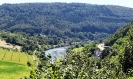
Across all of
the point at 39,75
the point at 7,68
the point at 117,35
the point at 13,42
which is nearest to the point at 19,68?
the point at 7,68

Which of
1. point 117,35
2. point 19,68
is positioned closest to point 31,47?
point 117,35

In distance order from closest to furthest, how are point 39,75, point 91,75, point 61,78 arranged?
point 61,78 < point 39,75 < point 91,75

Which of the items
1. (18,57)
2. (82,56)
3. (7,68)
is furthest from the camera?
(18,57)

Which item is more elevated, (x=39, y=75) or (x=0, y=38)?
(x=0, y=38)

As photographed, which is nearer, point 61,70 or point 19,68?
point 61,70

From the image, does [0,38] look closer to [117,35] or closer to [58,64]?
[117,35]

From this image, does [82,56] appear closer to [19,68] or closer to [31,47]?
[19,68]

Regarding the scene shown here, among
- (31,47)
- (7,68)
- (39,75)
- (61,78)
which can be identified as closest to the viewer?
(61,78)
